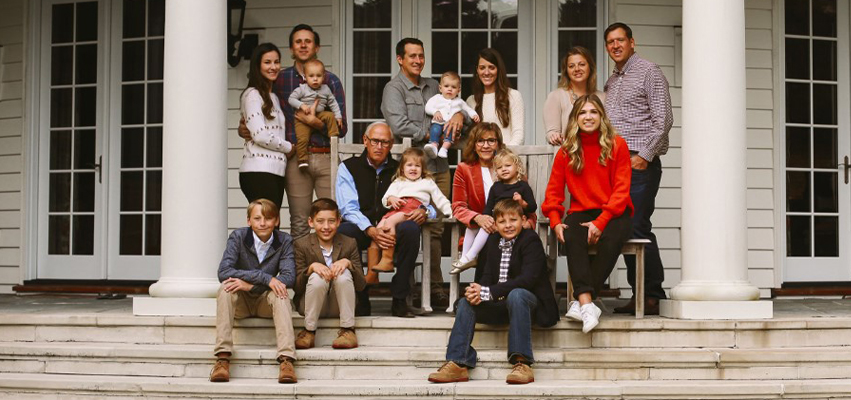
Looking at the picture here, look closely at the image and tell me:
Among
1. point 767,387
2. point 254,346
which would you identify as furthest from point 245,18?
point 767,387

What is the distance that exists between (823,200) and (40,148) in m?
6.70

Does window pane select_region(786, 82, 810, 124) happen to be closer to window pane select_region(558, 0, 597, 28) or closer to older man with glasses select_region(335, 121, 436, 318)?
window pane select_region(558, 0, 597, 28)

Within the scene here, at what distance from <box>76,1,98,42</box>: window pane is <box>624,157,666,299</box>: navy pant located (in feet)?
16.9

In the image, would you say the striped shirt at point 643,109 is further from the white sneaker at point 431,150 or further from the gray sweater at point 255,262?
the gray sweater at point 255,262

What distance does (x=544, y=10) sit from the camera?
29.1 ft

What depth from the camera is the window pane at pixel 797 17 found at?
29.9ft

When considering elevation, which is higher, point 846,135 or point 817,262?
point 846,135

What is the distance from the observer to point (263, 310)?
6258 millimetres

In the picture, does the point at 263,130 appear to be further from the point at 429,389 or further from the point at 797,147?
the point at 797,147

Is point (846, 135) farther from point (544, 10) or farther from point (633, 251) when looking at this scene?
point (633, 251)

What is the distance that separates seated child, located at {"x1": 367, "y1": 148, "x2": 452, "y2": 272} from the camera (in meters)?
6.55

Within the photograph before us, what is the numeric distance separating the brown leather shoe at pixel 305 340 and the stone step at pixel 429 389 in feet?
0.85

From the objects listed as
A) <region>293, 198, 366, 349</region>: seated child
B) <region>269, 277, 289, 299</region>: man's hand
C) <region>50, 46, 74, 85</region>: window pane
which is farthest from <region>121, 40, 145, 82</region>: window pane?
<region>269, 277, 289, 299</region>: man's hand

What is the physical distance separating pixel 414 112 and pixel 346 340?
170 cm
